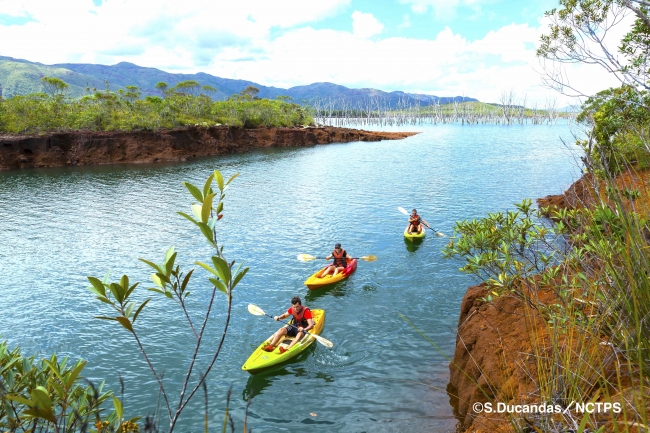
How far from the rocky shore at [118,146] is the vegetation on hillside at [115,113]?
8.94 feet

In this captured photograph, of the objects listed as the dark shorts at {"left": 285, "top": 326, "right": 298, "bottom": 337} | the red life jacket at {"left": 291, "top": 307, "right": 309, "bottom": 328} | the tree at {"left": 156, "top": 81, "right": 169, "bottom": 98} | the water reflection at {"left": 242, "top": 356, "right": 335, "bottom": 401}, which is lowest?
the water reflection at {"left": 242, "top": 356, "right": 335, "bottom": 401}

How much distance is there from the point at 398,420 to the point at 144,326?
9511 millimetres

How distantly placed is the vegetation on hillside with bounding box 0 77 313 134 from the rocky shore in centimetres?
273

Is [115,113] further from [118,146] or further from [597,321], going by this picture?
[597,321]

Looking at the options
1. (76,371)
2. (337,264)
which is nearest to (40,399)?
(76,371)

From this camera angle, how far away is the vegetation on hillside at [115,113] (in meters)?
57.0

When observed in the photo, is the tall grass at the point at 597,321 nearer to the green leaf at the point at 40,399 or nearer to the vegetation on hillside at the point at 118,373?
the vegetation on hillside at the point at 118,373

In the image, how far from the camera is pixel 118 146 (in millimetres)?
59281

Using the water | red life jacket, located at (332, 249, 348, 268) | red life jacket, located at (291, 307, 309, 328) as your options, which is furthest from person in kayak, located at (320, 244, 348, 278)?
red life jacket, located at (291, 307, 309, 328)

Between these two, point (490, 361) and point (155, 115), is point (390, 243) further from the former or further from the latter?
point (155, 115)

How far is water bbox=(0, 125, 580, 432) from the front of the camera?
10898mm

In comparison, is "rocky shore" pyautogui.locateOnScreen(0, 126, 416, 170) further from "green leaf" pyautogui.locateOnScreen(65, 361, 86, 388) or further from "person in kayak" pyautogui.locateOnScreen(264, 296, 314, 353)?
"green leaf" pyautogui.locateOnScreen(65, 361, 86, 388)

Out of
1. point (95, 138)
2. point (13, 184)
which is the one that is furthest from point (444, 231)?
point (95, 138)

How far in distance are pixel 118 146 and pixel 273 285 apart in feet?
167
